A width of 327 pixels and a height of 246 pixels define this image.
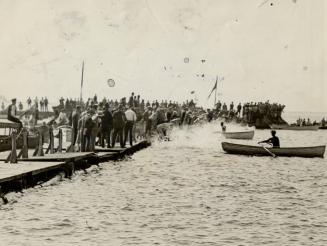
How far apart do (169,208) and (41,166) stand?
4.14 metres

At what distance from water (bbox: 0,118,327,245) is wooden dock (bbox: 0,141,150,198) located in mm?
324

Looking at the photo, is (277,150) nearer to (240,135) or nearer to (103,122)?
(103,122)

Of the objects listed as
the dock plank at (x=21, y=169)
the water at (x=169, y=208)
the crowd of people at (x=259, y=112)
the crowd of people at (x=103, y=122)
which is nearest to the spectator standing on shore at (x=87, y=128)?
the crowd of people at (x=103, y=122)

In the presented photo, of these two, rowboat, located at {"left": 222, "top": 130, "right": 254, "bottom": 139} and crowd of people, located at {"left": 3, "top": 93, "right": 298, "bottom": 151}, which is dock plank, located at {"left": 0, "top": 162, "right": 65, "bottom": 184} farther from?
rowboat, located at {"left": 222, "top": 130, "right": 254, "bottom": 139}

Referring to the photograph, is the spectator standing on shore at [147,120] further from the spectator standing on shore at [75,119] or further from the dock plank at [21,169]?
the dock plank at [21,169]

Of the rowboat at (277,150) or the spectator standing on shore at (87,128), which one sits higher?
the spectator standing on shore at (87,128)

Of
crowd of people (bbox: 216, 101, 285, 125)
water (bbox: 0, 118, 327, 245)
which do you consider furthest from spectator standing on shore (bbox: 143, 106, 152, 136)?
crowd of people (bbox: 216, 101, 285, 125)

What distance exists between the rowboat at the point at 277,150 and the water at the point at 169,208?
18.5ft

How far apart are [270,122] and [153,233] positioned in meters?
88.5

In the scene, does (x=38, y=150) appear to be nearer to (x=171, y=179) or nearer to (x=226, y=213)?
(x=171, y=179)

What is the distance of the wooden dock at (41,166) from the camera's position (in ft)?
57.8

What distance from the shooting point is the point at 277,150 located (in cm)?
3600

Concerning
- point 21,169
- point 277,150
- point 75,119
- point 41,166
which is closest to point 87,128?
point 75,119

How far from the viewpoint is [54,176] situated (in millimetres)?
21828
